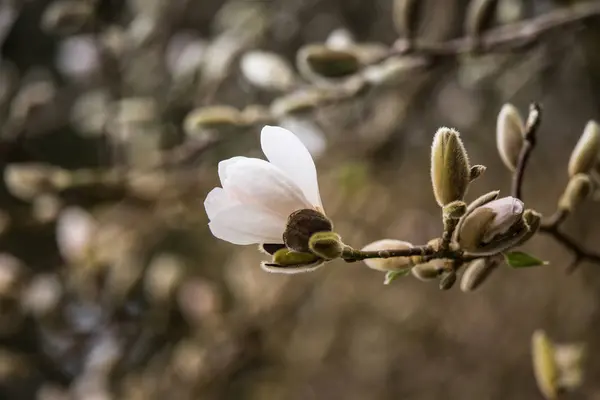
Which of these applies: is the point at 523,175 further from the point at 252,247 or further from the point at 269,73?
the point at 252,247

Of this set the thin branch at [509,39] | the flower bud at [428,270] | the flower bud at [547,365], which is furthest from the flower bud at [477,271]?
the thin branch at [509,39]

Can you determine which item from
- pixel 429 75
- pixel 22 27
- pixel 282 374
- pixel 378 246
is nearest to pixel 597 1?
pixel 429 75

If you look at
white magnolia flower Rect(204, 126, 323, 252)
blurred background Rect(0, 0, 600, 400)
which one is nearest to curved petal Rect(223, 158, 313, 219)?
white magnolia flower Rect(204, 126, 323, 252)

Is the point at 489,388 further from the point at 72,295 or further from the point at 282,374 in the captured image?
the point at 72,295

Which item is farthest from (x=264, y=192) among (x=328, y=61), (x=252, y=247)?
(x=252, y=247)

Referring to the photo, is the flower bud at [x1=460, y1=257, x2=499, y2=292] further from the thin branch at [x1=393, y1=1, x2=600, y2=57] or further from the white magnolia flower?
the thin branch at [x1=393, y1=1, x2=600, y2=57]

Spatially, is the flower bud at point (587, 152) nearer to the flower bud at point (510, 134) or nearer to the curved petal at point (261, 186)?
the flower bud at point (510, 134)
